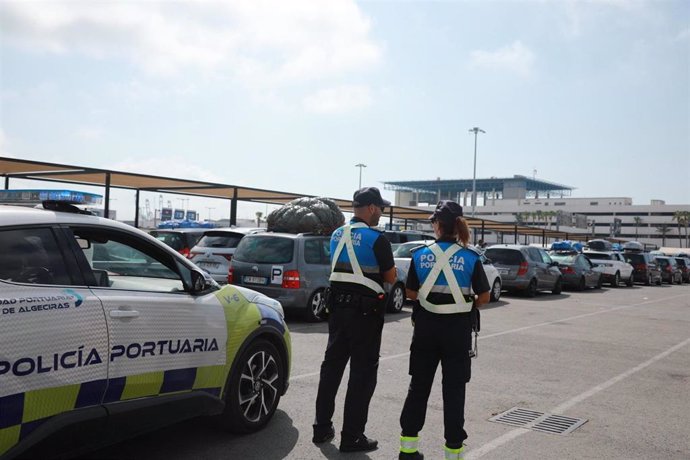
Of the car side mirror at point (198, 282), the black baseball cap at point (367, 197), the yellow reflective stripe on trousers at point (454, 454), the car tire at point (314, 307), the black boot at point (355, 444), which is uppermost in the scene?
the black baseball cap at point (367, 197)

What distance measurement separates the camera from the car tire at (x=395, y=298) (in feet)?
44.4

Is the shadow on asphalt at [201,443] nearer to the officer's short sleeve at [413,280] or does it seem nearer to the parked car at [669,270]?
the officer's short sleeve at [413,280]

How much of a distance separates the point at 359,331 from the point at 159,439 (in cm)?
171

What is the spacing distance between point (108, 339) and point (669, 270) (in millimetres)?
37119

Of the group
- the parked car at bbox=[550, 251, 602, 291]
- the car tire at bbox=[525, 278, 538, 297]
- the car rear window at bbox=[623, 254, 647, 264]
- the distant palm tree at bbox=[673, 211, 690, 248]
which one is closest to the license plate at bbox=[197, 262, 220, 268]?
the car tire at bbox=[525, 278, 538, 297]

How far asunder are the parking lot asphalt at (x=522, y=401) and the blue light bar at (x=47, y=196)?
1.77m

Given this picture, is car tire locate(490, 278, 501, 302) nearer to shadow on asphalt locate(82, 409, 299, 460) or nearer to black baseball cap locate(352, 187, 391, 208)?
→ shadow on asphalt locate(82, 409, 299, 460)

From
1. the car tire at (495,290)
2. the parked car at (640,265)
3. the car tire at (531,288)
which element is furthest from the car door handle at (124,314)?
the parked car at (640,265)

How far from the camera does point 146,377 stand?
415 centimetres

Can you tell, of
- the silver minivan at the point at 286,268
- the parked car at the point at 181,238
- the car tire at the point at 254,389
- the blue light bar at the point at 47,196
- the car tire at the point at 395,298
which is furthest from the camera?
the parked car at the point at 181,238

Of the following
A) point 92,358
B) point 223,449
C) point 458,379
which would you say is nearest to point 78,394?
point 92,358

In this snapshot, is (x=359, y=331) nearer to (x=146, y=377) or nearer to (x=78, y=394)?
(x=146, y=377)

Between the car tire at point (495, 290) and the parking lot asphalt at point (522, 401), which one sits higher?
the car tire at point (495, 290)

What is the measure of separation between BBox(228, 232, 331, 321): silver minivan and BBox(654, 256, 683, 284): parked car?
29.1 meters
